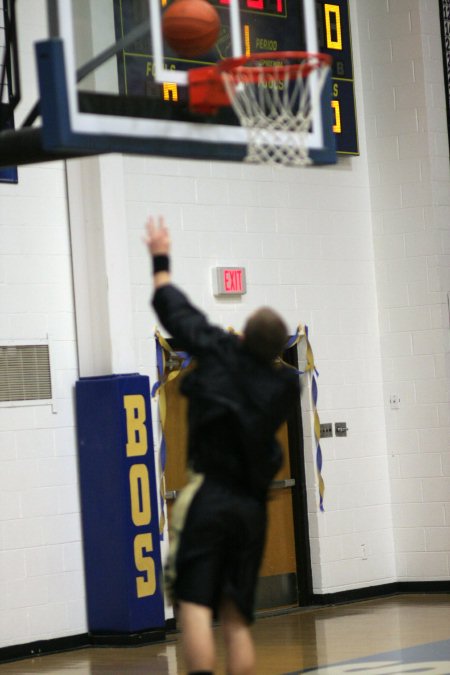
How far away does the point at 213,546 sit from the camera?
16.1 ft

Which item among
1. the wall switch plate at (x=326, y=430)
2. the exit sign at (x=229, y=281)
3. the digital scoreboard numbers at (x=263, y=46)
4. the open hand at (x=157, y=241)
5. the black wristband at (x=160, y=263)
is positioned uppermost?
the digital scoreboard numbers at (x=263, y=46)

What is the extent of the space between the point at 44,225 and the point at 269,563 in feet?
11.5

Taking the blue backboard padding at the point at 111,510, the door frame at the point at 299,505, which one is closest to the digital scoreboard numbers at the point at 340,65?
the door frame at the point at 299,505

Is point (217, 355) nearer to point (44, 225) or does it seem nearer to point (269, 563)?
point (44, 225)

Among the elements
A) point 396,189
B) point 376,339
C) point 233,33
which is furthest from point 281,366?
point 233,33

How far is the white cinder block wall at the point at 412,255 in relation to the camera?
36.0ft

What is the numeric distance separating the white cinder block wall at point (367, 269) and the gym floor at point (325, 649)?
87cm

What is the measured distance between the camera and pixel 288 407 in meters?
5.09

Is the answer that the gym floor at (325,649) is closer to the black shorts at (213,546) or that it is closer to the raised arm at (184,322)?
the black shorts at (213,546)

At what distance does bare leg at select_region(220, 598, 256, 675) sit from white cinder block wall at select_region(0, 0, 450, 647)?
5121mm

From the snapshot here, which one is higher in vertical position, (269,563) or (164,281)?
(164,281)

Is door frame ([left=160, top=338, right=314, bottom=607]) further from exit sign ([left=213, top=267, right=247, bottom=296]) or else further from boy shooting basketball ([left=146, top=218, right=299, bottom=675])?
boy shooting basketball ([left=146, top=218, right=299, bottom=675])

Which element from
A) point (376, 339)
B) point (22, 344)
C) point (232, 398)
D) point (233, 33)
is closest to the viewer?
point (232, 398)

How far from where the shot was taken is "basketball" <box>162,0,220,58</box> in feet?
20.0
